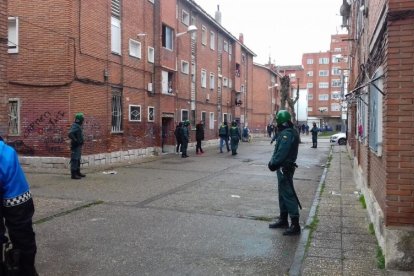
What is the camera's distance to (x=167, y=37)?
2253 cm

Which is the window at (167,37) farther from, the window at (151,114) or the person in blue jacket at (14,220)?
the person in blue jacket at (14,220)

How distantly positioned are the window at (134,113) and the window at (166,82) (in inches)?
105

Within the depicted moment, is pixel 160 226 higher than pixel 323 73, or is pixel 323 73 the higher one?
pixel 323 73

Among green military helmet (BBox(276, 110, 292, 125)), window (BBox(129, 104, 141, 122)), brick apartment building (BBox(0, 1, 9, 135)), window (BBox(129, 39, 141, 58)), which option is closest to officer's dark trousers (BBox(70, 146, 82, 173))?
brick apartment building (BBox(0, 1, 9, 135))

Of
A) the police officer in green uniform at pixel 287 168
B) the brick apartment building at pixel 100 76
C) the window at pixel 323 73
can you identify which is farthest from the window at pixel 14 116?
the window at pixel 323 73

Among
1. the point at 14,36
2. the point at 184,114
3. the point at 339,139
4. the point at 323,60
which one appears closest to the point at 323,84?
the point at 323,60

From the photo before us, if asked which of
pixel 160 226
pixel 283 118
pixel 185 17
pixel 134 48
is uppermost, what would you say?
pixel 185 17

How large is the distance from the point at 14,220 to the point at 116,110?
15205 mm

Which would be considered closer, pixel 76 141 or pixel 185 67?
pixel 76 141

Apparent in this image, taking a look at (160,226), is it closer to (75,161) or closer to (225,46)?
(75,161)

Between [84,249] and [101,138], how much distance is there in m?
11.0

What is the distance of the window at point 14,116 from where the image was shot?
14.3 metres

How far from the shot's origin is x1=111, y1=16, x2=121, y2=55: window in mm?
17125

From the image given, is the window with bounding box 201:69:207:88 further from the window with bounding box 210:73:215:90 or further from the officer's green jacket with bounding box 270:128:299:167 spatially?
the officer's green jacket with bounding box 270:128:299:167
